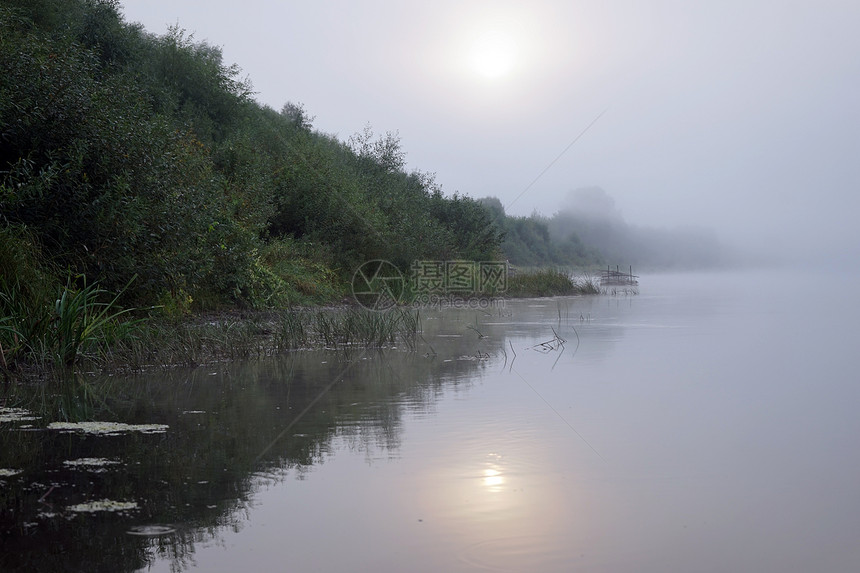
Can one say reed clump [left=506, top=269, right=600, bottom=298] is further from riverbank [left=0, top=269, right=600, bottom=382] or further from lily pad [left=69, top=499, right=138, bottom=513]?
lily pad [left=69, top=499, right=138, bottom=513]

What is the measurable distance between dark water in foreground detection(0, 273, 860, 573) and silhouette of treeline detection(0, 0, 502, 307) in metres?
2.86

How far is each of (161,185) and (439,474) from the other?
9049 millimetres

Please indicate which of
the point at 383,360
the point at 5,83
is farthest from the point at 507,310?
the point at 5,83

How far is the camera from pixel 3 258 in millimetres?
9617

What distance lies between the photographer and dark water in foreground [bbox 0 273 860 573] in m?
4.01

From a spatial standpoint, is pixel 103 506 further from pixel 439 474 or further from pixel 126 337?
pixel 126 337

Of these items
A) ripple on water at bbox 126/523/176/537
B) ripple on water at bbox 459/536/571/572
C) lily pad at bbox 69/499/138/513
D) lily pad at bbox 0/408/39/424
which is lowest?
ripple on water at bbox 459/536/571/572

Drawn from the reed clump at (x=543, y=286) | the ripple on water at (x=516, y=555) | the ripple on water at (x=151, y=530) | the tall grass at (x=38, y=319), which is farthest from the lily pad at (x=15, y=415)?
the reed clump at (x=543, y=286)

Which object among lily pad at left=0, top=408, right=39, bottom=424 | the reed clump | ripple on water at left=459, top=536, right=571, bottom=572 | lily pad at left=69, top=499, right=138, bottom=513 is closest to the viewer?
ripple on water at left=459, top=536, right=571, bottom=572

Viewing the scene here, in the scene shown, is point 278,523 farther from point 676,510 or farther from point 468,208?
point 468,208

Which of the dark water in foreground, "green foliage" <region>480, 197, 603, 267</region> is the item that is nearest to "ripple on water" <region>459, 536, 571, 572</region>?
the dark water in foreground

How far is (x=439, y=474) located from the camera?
216 inches

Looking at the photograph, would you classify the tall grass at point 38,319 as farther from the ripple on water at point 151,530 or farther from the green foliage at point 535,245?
the green foliage at point 535,245

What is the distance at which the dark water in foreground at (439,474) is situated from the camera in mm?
4008
